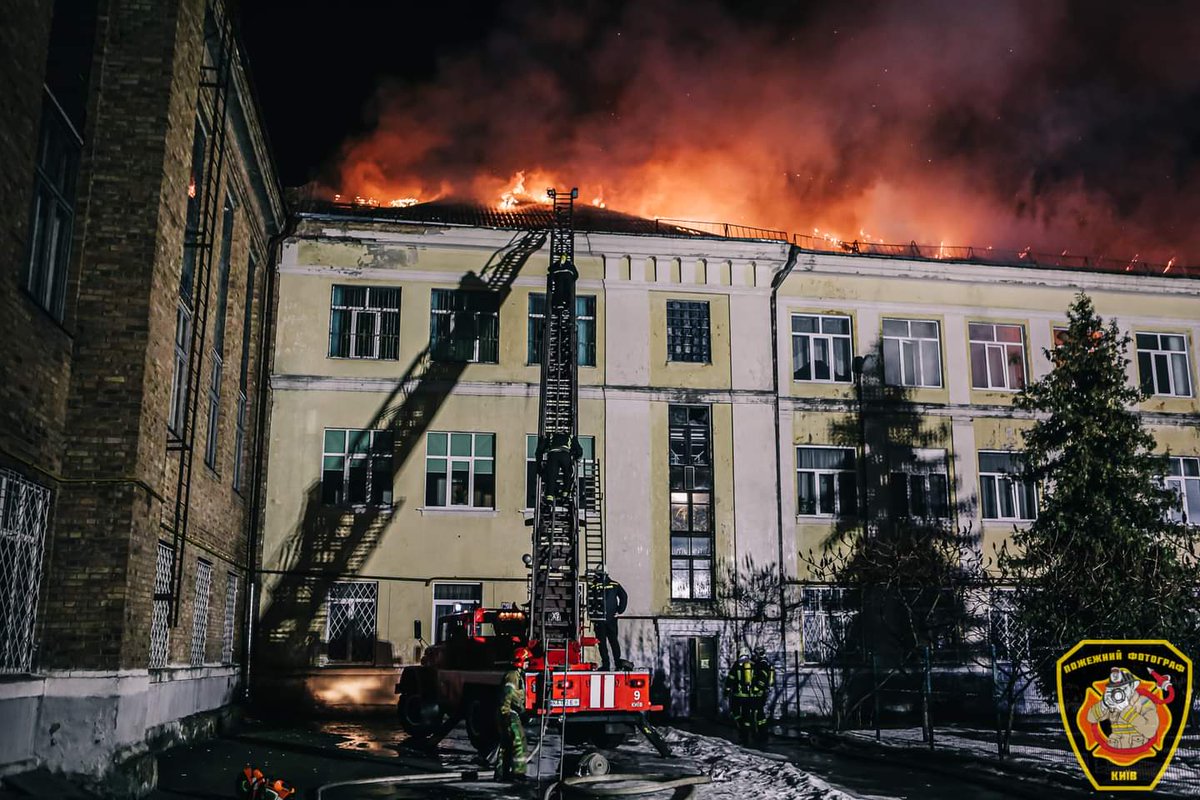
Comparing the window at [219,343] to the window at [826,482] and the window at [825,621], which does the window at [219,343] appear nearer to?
the window at [826,482]

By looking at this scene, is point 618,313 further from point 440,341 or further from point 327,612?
point 327,612

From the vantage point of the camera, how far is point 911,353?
25.6m

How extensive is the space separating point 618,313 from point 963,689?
11.3m

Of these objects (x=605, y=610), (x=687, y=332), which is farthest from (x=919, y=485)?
(x=605, y=610)

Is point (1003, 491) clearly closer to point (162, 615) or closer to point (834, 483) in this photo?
A: point (834, 483)

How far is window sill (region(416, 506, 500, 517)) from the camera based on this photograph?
22.9 m

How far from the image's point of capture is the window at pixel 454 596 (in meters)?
22.5

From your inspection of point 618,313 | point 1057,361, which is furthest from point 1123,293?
point 618,313

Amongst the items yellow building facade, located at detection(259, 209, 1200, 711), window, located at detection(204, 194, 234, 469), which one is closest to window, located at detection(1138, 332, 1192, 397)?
yellow building facade, located at detection(259, 209, 1200, 711)

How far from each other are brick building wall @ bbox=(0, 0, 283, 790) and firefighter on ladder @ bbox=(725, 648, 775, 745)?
8.69 metres

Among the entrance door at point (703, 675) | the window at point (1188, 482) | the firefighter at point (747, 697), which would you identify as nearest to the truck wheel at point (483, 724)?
the firefighter at point (747, 697)

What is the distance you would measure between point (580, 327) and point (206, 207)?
10890mm

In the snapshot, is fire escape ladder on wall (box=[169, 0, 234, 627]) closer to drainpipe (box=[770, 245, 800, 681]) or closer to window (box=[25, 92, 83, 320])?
window (box=[25, 92, 83, 320])

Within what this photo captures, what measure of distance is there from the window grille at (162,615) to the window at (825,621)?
13.7 metres
